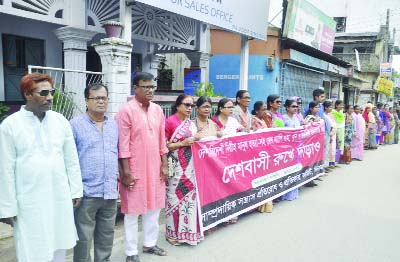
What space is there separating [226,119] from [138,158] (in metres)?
1.77

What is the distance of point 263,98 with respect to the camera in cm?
1094

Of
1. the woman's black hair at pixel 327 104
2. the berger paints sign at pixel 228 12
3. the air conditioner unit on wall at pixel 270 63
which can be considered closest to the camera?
the berger paints sign at pixel 228 12

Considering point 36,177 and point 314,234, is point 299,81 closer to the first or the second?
point 314,234

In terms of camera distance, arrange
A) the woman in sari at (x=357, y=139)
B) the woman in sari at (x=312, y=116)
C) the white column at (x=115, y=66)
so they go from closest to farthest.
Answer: the white column at (x=115, y=66) < the woman in sari at (x=312, y=116) < the woman in sari at (x=357, y=139)

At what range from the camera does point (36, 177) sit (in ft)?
7.57

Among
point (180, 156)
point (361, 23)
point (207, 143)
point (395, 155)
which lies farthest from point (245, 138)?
point (361, 23)

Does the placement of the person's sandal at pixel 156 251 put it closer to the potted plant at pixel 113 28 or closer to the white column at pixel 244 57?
the potted plant at pixel 113 28

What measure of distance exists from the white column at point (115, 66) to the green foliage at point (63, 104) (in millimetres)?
546

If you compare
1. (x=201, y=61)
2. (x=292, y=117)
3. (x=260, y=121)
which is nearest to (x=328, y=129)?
(x=292, y=117)

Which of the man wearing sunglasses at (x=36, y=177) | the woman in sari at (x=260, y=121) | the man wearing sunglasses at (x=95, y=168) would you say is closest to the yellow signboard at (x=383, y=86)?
the woman in sari at (x=260, y=121)

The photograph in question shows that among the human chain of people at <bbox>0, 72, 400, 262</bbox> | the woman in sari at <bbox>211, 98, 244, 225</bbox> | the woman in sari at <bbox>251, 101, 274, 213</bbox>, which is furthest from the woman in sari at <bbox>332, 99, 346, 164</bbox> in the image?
the woman in sari at <bbox>211, 98, 244, 225</bbox>

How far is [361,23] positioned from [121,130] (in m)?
33.0

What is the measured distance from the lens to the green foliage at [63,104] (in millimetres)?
4613

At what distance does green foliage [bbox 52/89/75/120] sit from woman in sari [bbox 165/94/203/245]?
5.73ft
